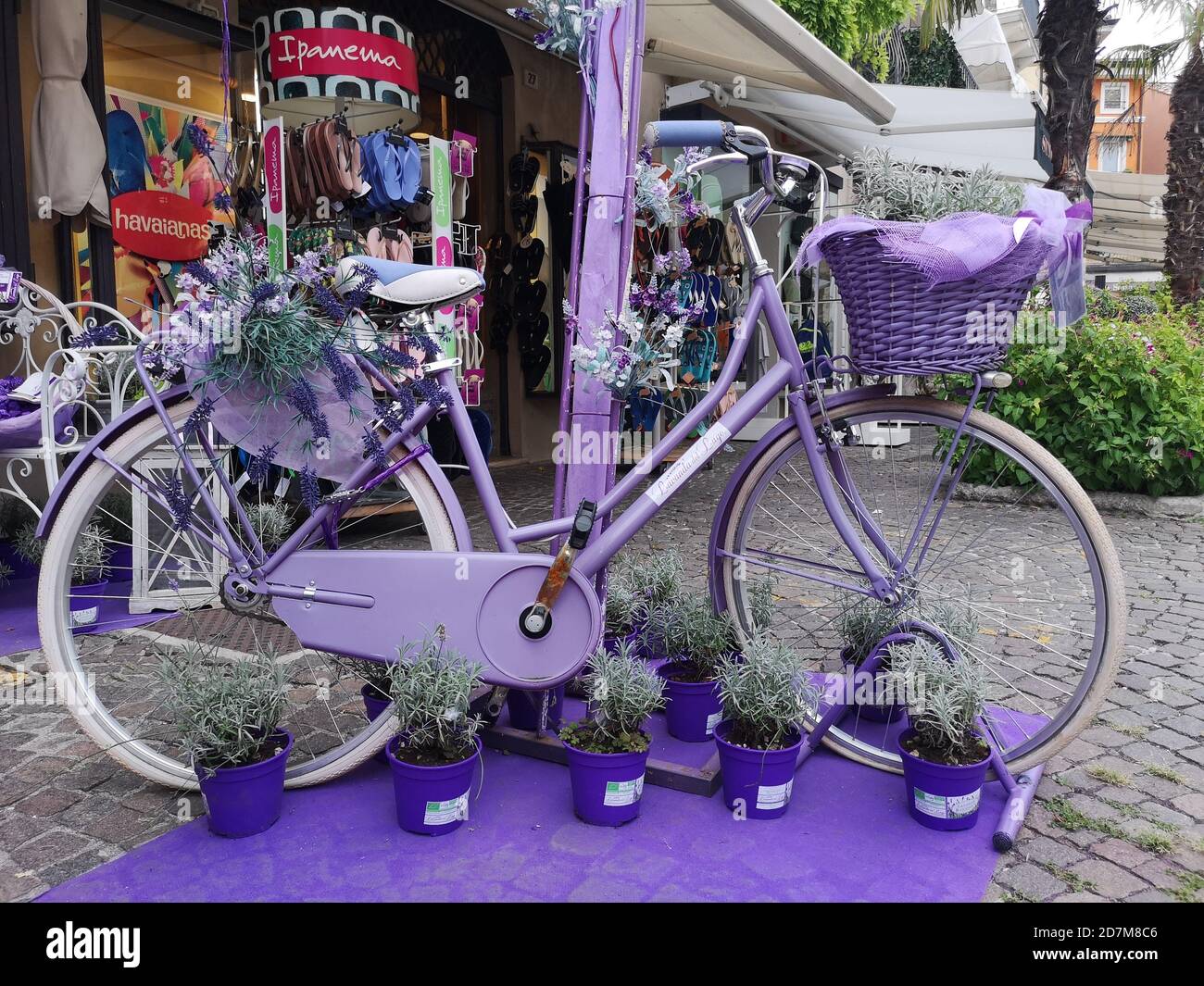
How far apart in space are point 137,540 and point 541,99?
21.3 feet

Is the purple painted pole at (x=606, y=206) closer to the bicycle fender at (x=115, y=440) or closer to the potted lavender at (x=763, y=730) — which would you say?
the bicycle fender at (x=115, y=440)

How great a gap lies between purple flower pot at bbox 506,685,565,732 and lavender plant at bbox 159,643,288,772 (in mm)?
690

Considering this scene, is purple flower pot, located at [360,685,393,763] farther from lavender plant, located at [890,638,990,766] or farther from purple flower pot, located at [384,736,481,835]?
lavender plant, located at [890,638,990,766]

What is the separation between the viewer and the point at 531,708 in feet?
8.96

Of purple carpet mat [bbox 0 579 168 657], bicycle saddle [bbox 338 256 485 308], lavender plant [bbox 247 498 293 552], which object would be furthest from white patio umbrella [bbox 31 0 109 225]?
bicycle saddle [bbox 338 256 485 308]

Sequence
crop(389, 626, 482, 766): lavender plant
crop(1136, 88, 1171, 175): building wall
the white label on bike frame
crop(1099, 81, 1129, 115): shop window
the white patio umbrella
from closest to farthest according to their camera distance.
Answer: crop(389, 626, 482, 766): lavender plant < the white label on bike frame < the white patio umbrella < crop(1136, 88, 1171, 175): building wall < crop(1099, 81, 1129, 115): shop window

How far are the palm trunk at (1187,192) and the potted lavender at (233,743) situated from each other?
12.6m

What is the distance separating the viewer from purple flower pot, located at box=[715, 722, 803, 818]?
229cm

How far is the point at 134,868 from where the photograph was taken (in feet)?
6.85

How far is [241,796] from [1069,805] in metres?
2.10

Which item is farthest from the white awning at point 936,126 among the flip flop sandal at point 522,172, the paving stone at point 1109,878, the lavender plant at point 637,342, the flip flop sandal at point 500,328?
the paving stone at point 1109,878

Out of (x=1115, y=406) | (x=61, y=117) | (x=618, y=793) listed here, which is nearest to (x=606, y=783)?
(x=618, y=793)

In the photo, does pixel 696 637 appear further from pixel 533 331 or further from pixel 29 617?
pixel 533 331

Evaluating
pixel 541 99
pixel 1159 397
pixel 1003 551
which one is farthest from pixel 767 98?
pixel 1003 551
